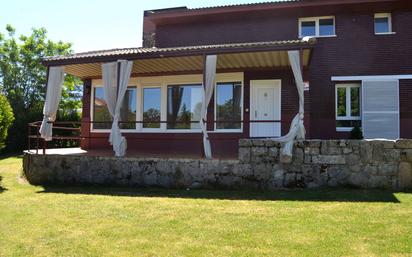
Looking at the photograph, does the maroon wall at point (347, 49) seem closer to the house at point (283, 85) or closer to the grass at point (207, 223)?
the house at point (283, 85)

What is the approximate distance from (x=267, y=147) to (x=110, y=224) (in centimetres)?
450

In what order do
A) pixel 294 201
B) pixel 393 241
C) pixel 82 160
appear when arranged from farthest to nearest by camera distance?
pixel 82 160, pixel 294 201, pixel 393 241

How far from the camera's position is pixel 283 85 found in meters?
13.1

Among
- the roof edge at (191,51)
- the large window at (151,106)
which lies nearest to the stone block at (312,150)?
the roof edge at (191,51)

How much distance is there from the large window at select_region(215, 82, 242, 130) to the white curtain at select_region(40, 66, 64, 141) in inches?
199

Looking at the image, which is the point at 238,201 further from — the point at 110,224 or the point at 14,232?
the point at 14,232

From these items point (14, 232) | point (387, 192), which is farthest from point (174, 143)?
point (14, 232)

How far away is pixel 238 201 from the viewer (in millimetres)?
8148

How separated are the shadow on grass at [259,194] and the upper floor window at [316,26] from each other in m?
7.14

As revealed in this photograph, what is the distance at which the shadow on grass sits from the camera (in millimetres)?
8203

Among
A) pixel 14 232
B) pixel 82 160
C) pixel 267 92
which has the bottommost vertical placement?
pixel 14 232

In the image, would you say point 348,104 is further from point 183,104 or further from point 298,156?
point 183,104

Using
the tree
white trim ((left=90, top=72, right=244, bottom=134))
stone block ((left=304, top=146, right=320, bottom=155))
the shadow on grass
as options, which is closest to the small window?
white trim ((left=90, top=72, right=244, bottom=134))

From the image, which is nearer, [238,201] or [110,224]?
[110,224]
